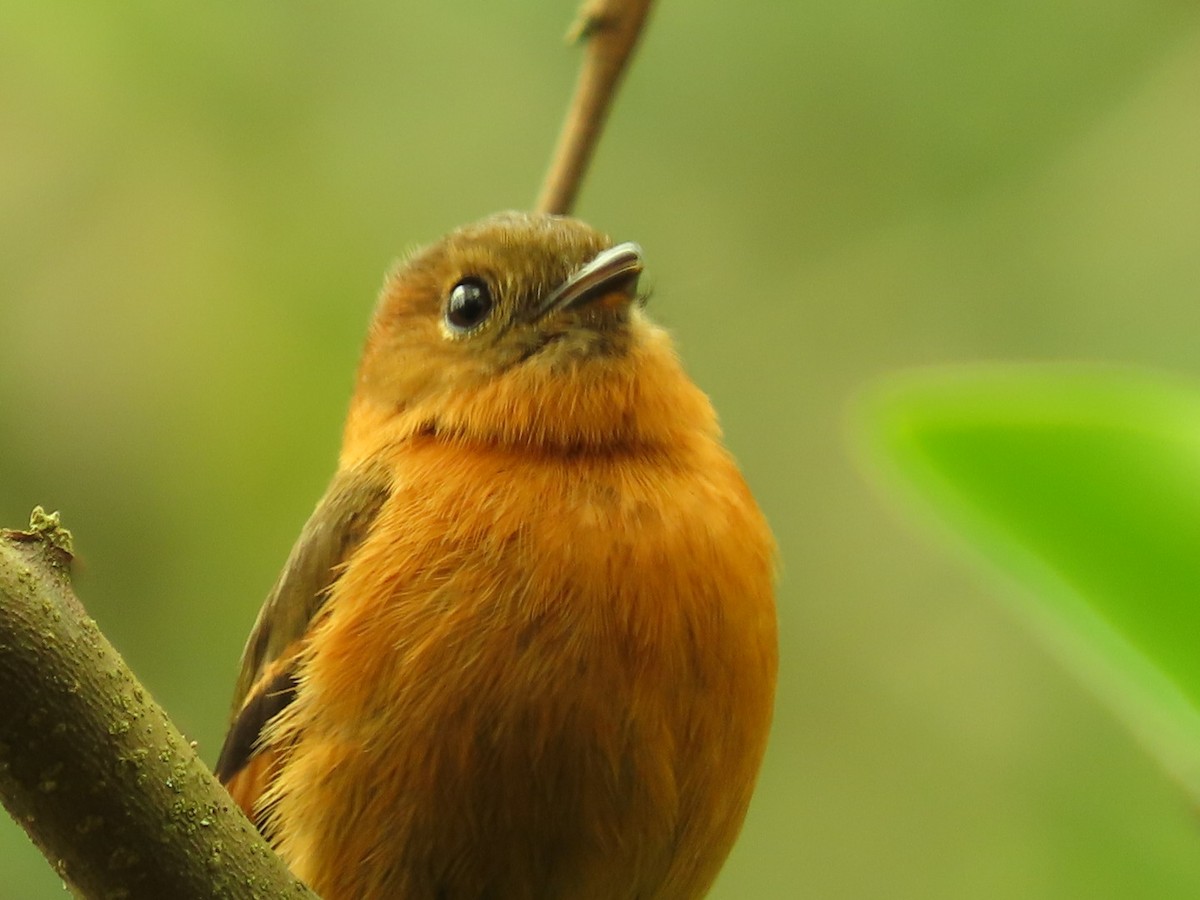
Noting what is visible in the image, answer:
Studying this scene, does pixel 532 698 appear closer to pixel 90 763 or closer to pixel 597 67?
pixel 90 763

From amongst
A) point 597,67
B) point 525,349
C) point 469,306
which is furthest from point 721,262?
point 597,67

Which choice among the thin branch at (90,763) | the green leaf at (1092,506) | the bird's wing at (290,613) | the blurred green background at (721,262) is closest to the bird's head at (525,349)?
the bird's wing at (290,613)

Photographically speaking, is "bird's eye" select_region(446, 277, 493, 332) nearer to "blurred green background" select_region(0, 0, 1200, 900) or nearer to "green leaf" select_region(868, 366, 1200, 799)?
"green leaf" select_region(868, 366, 1200, 799)

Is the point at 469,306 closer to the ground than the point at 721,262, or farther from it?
closer to the ground

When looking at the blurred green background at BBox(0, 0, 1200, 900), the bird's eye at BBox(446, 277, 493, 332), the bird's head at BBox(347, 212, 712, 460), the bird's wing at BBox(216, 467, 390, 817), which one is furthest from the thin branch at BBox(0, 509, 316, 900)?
the blurred green background at BBox(0, 0, 1200, 900)

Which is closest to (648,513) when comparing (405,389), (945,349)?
(405,389)
